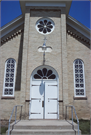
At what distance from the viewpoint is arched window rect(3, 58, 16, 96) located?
11758mm

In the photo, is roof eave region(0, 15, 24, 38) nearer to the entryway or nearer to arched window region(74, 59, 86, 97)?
the entryway

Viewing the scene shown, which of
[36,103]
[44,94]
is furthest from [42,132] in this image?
[44,94]

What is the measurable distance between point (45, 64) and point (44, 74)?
0.74 metres

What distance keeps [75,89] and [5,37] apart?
22.8 feet

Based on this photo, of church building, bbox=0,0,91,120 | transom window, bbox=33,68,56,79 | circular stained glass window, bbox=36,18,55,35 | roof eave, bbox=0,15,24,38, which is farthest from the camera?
roof eave, bbox=0,15,24,38

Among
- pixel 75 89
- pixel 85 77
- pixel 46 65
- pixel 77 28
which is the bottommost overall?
pixel 75 89

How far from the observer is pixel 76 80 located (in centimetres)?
1199

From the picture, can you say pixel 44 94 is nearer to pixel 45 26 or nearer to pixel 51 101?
pixel 51 101

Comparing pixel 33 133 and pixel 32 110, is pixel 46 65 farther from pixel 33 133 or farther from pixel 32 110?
pixel 33 133

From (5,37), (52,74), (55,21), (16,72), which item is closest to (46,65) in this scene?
(52,74)

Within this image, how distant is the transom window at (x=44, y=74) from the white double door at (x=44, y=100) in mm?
430

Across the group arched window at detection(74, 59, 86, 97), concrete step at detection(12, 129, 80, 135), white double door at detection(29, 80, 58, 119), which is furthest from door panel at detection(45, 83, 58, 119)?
concrete step at detection(12, 129, 80, 135)

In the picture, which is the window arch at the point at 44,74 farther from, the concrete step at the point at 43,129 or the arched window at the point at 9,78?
the concrete step at the point at 43,129

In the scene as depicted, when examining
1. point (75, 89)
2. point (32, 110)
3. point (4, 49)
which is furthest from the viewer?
point (4, 49)
